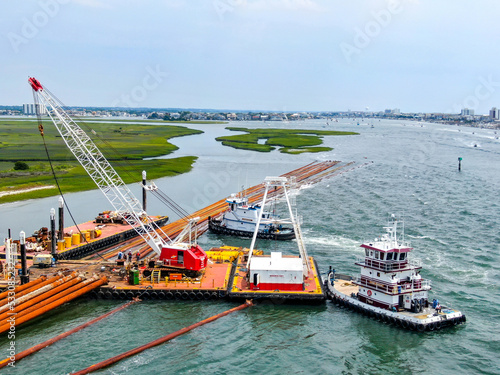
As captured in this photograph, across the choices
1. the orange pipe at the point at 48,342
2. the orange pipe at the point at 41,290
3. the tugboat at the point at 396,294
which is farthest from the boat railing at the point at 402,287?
the orange pipe at the point at 41,290

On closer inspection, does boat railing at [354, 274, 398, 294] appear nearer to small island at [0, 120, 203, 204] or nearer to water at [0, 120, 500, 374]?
water at [0, 120, 500, 374]

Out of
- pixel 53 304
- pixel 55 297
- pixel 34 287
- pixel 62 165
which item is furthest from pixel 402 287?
pixel 62 165

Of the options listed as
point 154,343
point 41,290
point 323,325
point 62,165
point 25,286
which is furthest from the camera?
point 62,165

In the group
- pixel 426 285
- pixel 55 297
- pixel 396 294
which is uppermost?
pixel 426 285

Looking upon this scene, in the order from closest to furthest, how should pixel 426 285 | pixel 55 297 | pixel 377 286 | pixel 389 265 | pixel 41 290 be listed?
1. pixel 389 265
2. pixel 377 286
3. pixel 426 285
4. pixel 55 297
5. pixel 41 290

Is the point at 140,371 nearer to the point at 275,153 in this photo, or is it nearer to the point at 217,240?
the point at 217,240

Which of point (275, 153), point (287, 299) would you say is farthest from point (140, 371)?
point (275, 153)

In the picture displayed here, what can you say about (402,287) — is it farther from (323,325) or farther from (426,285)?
(323,325)

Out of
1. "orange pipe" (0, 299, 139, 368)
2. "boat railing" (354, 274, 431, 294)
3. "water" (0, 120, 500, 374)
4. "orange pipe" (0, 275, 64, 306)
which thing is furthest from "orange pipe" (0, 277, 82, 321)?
"boat railing" (354, 274, 431, 294)
